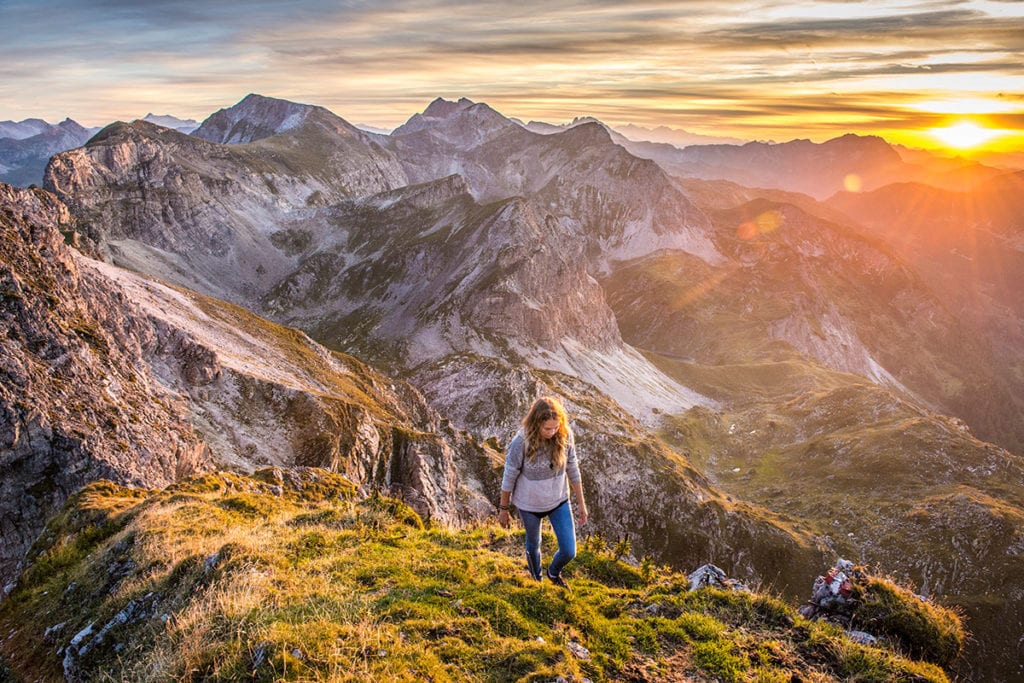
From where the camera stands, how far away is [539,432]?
37.0 feet

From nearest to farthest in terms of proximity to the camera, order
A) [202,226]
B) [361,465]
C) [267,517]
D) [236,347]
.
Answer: [267,517] → [361,465] → [236,347] → [202,226]

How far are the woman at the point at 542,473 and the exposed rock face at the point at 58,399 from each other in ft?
70.3

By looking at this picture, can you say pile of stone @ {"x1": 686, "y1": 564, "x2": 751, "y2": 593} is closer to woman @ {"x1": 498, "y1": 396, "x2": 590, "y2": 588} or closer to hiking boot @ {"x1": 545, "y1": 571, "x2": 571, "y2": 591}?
hiking boot @ {"x1": 545, "y1": 571, "x2": 571, "y2": 591}

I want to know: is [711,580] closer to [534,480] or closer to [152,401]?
[534,480]

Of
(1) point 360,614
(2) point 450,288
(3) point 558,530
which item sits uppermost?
(3) point 558,530

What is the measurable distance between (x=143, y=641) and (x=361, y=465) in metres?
36.5

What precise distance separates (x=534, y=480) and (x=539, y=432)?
109 centimetres

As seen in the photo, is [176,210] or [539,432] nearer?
[539,432]

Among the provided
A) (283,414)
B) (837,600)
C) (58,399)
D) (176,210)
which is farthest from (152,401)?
(176,210)

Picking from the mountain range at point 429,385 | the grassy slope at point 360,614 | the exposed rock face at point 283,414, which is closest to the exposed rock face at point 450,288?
the mountain range at point 429,385

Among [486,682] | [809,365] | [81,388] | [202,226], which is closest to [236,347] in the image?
[81,388]

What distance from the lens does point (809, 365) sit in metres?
183

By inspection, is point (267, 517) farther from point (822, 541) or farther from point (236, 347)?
point (822, 541)

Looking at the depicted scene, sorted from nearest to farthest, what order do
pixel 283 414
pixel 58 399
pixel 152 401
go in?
pixel 58 399
pixel 152 401
pixel 283 414
